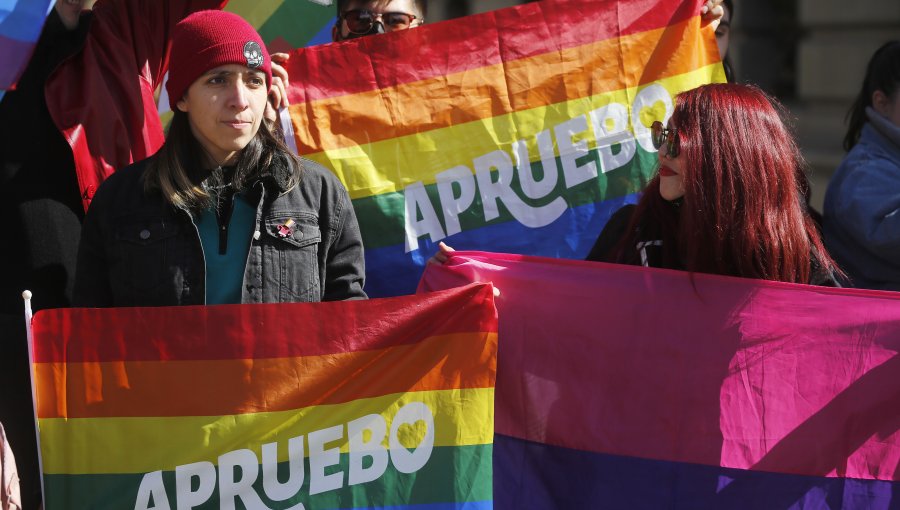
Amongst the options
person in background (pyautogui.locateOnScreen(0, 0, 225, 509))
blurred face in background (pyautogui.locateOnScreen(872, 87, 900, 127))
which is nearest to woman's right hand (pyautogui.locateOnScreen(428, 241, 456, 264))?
person in background (pyautogui.locateOnScreen(0, 0, 225, 509))

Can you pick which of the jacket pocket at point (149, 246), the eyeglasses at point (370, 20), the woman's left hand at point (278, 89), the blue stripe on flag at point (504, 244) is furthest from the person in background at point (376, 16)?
the jacket pocket at point (149, 246)

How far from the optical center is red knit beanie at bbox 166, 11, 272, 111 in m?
2.96

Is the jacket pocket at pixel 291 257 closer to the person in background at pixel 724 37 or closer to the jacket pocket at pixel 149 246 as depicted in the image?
the jacket pocket at pixel 149 246

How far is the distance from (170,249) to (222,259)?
128 mm

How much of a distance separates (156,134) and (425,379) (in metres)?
1.21

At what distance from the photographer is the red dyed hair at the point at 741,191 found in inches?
117

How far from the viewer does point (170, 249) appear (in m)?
2.91

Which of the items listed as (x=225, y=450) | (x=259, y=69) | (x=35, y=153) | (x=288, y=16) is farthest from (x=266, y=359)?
(x=288, y=16)

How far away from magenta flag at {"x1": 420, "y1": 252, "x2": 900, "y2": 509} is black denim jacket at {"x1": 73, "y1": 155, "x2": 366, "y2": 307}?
0.42 metres

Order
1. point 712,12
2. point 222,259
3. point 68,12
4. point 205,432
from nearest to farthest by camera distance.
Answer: point 205,432 < point 222,259 < point 68,12 < point 712,12

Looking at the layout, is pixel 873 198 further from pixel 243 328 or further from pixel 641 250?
pixel 243 328

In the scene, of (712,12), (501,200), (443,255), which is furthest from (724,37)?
(443,255)

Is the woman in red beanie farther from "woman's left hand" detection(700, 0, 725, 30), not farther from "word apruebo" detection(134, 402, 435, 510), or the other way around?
"woman's left hand" detection(700, 0, 725, 30)

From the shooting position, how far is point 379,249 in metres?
3.76
